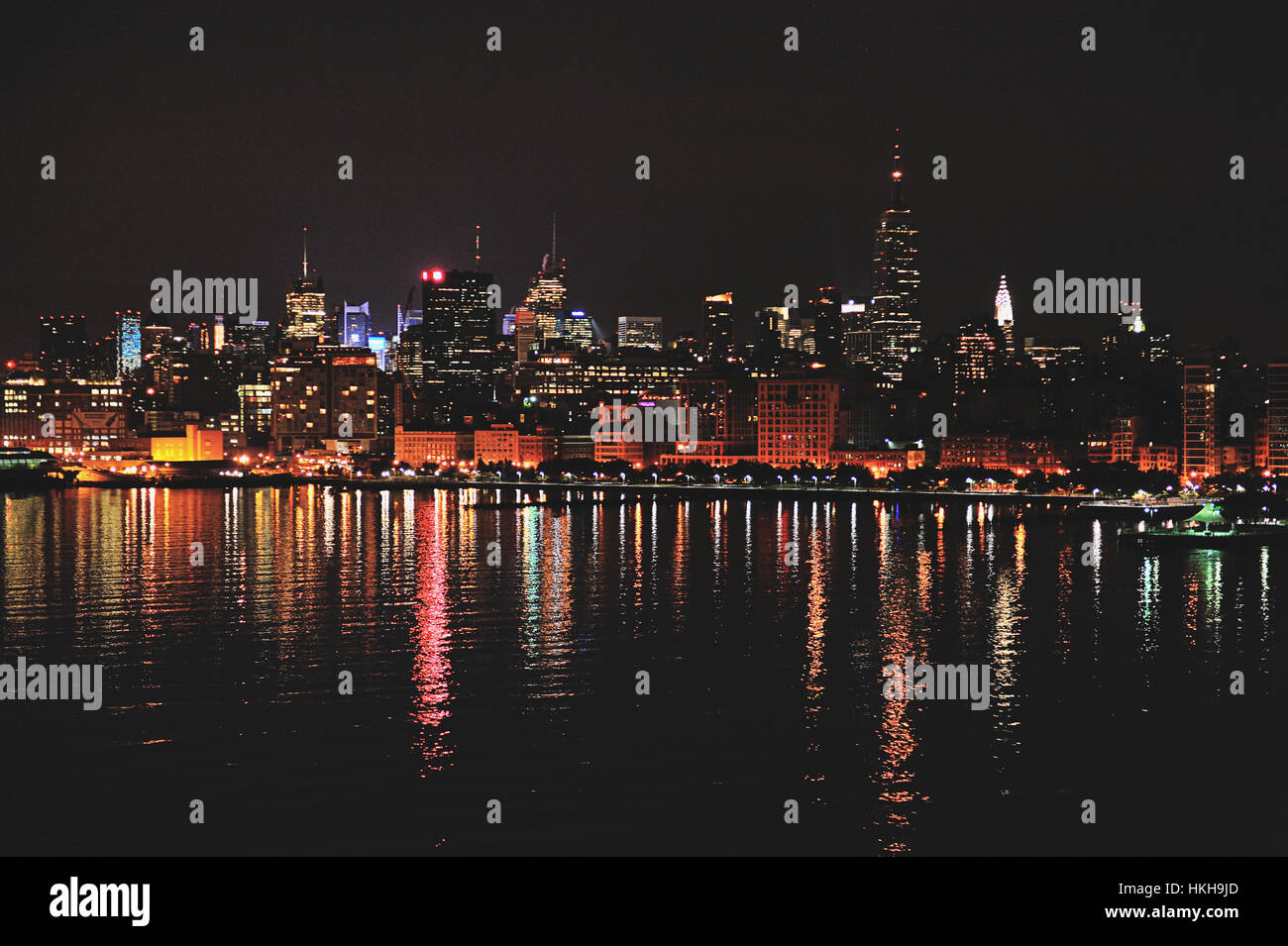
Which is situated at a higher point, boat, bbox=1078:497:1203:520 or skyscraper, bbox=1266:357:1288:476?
skyscraper, bbox=1266:357:1288:476

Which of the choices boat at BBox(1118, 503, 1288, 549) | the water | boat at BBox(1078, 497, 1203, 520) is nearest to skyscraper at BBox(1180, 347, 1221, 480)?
boat at BBox(1078, 497, 1203, 520)

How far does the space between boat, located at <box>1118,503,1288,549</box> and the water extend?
1304 centimetres

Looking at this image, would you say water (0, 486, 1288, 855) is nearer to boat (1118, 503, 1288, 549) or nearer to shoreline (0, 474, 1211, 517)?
boat (1118, 503, 1288, 549)

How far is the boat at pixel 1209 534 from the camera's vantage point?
203 ft

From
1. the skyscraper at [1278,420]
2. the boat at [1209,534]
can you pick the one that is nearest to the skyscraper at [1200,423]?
the skyscraper at [1278,420]

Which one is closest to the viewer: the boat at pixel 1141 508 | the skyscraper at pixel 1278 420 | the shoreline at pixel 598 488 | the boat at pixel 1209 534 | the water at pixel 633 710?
the water at pixel 633 710

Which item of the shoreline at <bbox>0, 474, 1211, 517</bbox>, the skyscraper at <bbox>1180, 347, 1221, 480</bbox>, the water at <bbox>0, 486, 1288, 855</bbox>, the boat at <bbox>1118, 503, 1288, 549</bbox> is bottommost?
the water at <bbox>0, 486, 1288, 855</bbox>

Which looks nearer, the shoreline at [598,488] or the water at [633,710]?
the water at [633,710]

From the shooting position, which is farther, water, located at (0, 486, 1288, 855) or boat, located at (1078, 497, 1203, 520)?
boat, located at (1078, 497, 1203, 520)

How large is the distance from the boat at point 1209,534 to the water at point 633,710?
1304 centimetres

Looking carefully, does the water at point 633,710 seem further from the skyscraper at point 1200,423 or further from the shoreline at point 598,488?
the skyscraper at point 1200,423

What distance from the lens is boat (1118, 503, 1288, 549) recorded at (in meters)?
61.8

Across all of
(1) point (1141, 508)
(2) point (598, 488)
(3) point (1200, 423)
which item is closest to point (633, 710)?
(1) point (1141, 508)

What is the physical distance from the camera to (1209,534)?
205 ft
